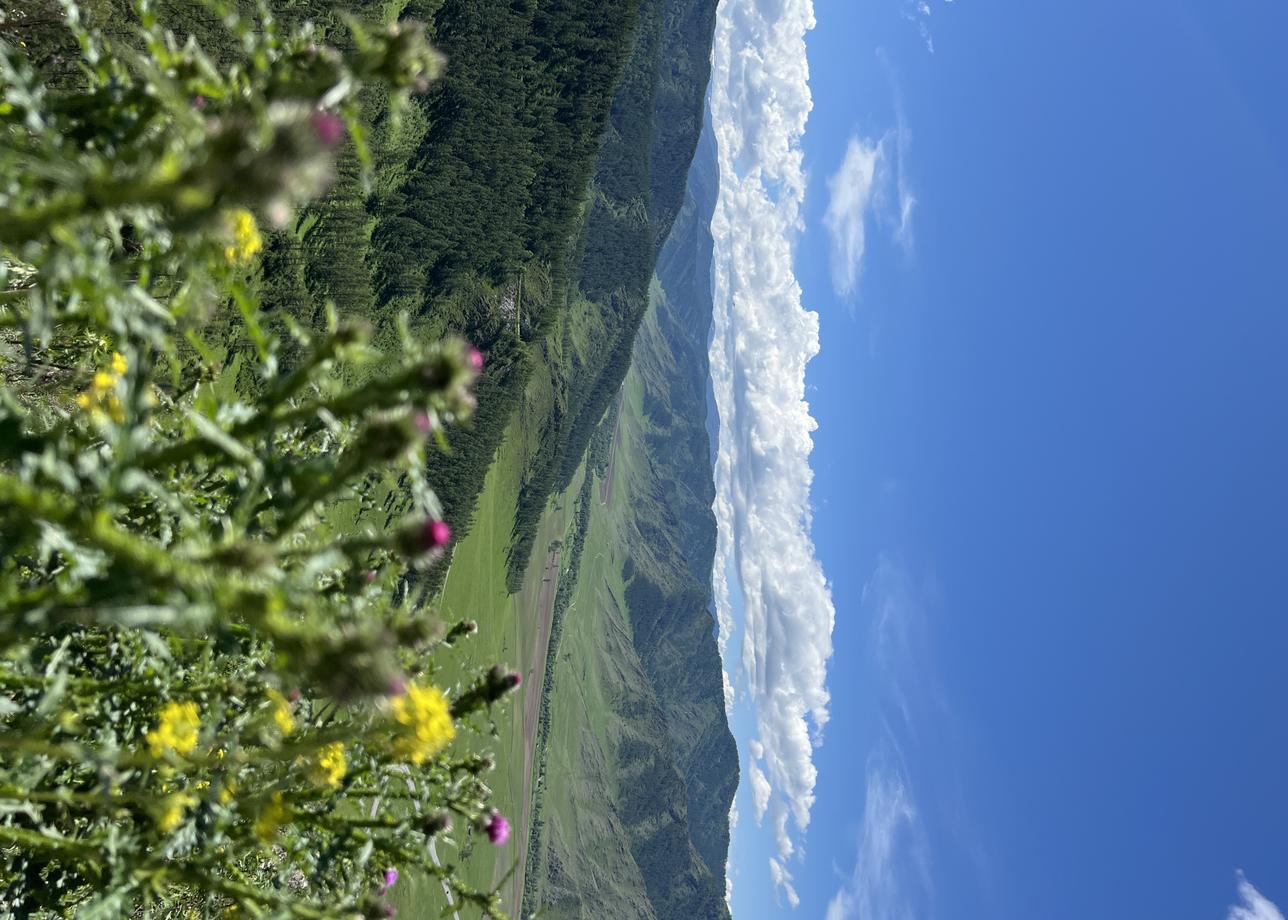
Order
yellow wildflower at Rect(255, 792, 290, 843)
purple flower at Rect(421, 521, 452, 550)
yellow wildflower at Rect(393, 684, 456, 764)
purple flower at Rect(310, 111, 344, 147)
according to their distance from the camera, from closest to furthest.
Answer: purple flower at Rect(310, 111, 344, 147)
purple flower at Rect(421, 521, 452, 550)
yellow wildflower at Rect(393, 684, 456, 764)
yellow wildflower at Rect(255, 792, 290, 843)

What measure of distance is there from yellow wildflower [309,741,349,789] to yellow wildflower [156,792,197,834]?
33.8 inches

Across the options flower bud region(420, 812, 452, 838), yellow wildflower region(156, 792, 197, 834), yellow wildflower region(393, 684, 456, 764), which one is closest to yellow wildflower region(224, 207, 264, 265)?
yellow wildflower region(393, 684, 456, 764)

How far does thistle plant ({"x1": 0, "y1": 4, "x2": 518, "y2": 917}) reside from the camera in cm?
303

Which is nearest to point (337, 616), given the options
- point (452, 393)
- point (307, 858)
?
point (452, 393)

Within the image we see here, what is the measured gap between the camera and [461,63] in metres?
77.3

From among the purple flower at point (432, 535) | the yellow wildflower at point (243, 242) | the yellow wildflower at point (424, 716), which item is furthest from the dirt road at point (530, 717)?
the purple flower at point (432, 535)

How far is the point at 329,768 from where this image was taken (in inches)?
258

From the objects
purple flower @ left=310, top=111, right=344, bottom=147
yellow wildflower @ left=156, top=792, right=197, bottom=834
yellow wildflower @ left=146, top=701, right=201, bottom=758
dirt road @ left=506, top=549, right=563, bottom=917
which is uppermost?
dirt road @ left=506, top=549, right=563, bottom=917

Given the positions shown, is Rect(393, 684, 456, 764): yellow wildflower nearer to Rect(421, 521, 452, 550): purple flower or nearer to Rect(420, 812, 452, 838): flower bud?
Rect(421, 521, 452, 550): purple flower

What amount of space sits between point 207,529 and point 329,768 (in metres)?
2.52

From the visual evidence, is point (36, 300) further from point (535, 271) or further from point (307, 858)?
point (535, 271)

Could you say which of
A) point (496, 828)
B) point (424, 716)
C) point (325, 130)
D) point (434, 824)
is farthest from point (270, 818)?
point (325, 130)

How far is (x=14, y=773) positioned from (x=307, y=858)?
2.40 metres

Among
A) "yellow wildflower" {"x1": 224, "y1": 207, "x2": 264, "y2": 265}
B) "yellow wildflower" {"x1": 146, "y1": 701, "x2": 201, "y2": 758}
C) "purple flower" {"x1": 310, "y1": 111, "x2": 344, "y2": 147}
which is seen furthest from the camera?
"yellow wildflower" {"x1": 224, "y1": 207, "x2": 264, "y2": 265}
